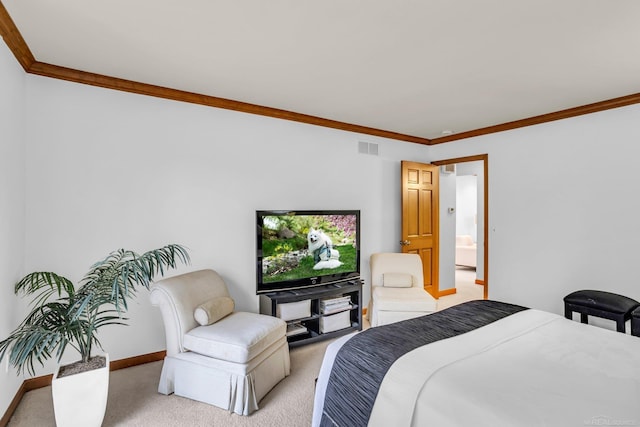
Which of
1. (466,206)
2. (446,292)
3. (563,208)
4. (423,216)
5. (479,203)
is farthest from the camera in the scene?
(466,206)

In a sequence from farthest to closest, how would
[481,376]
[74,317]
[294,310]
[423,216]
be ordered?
[423,216]
[294,310]
[74,317]
[481,376]

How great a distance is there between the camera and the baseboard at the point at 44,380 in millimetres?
2174

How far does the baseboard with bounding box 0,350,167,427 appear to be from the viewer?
217 cm

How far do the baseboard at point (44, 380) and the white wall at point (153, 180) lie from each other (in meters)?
0.06

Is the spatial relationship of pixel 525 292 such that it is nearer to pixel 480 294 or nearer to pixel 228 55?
pixel 480 294

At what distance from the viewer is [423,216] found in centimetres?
490

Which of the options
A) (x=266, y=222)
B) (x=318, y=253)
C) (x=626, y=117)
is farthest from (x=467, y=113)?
(x=266, y=222)

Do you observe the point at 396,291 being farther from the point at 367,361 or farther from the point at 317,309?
the point at 367,361

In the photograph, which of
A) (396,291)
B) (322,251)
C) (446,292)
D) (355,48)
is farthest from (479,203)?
(355,48)

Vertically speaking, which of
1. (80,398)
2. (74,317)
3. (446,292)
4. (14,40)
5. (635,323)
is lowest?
(446,292)

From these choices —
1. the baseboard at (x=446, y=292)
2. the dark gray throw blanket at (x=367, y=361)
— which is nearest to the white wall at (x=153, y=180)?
the dark gray throw blanket at (x=367, y=361)

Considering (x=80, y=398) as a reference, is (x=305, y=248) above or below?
above

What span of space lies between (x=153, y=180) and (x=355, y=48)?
2.04 m

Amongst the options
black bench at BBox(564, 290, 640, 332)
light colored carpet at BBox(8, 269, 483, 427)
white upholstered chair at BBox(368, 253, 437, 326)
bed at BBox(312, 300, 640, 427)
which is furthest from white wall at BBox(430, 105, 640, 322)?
light colored carpet at BBox(8, 269, 483, 427)
